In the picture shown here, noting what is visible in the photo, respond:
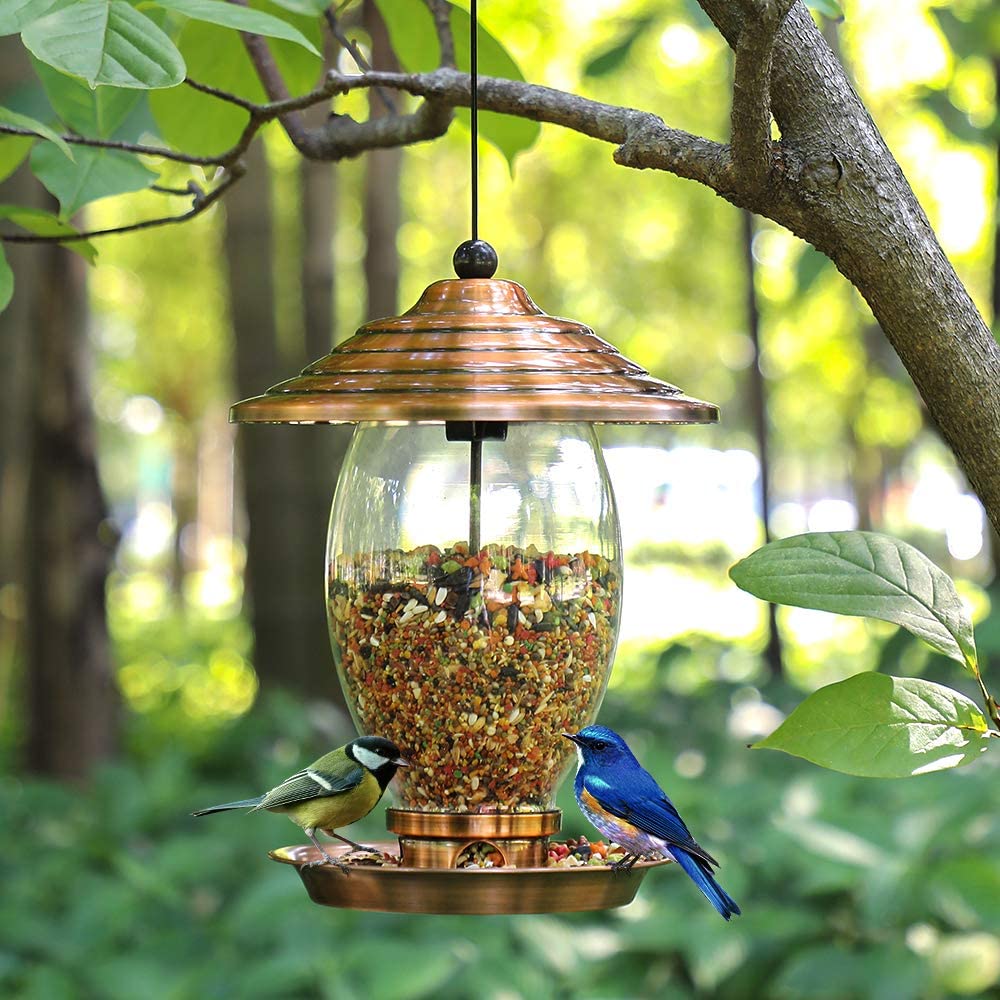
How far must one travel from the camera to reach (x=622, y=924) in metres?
5.10

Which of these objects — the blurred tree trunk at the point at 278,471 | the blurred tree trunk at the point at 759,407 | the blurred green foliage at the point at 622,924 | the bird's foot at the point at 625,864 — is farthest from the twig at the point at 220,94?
the blurred tree trunk at the point at 278,471

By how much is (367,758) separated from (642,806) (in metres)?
0.40

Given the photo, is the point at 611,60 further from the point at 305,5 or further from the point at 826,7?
the point at 305,5

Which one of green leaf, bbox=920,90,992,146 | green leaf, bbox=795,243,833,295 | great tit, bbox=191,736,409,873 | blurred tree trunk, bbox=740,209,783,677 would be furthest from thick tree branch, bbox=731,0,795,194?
blurred tree trunk, bbox=740,209,783,677

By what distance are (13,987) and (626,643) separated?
11695mm

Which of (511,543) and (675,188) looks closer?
(511,543)

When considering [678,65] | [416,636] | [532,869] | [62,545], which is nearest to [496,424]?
[416,636]

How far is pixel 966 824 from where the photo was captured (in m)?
5.04

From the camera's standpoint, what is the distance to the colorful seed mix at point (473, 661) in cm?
216

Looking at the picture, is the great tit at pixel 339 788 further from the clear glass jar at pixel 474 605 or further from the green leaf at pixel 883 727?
the green leaf at pixel 883 727

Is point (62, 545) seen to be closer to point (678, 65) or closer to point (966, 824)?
point (966, 824)

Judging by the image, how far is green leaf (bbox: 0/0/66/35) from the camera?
135 cm

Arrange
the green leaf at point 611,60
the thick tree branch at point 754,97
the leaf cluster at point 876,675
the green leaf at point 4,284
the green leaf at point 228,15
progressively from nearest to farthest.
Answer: the thick tree branch at point 754,97
the leaf cluster at point 876,675
the green leaf at point 228,15
the green leaf at point 4,284
the green leaf at point 611,60

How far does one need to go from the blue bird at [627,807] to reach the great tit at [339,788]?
0.28 meters
